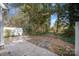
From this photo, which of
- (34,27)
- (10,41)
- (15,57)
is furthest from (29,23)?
(15,57)

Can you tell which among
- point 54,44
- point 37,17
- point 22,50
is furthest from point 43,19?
point 22,50

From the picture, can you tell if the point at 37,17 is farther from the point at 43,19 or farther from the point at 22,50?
the point at 22,50

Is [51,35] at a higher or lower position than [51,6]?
lower

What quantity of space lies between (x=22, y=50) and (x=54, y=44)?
0.34m

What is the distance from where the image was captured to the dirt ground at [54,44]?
52.4 inches

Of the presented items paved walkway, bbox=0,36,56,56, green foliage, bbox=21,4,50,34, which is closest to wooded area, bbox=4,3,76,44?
green foliage, bbox=21,4,50,34

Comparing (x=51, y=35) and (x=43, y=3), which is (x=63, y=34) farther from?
(x=43, y=3)

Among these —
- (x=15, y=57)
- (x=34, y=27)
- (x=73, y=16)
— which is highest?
(x=73, y=16)

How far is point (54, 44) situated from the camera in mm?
1334

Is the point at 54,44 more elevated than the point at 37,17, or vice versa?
the point at 37,17

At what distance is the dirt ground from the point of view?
1330mm

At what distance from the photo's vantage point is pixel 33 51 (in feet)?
4.38

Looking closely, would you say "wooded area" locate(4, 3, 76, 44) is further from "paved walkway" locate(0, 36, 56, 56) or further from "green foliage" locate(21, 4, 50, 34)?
"paved walkway" locate(0, 36, 56, 56)

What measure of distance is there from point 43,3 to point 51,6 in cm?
9
